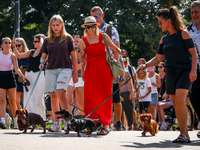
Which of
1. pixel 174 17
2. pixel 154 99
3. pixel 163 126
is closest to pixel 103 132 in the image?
pixel 174 17

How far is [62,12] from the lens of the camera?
25.5 meters

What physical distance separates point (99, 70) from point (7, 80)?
3350mm

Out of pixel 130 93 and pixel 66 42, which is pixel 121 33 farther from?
pixel 66 42

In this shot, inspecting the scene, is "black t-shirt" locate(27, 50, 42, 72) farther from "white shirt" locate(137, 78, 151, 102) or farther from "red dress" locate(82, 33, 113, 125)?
"white shirt" locate(137, 78, 151, 102)

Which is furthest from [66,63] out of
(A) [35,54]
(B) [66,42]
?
(A) [35,54]

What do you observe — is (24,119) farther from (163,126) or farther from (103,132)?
(163,126)

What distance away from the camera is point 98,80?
8.18 meters

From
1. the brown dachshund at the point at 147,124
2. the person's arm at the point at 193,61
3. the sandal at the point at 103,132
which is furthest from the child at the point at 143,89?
the person's arm at the point at 193,61

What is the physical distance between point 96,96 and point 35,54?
263 cm

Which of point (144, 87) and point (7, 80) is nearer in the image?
point (7, 80)

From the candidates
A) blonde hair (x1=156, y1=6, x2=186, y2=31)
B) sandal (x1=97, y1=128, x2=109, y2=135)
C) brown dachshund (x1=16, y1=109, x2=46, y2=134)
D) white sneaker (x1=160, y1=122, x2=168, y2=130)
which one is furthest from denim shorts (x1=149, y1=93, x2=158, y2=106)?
blonde hair (x1=156, y1=6, x2=186, y2=31)

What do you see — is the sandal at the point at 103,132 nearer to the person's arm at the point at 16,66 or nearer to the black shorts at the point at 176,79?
the black shorts at the point at 176,79

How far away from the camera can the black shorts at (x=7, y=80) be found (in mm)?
10688

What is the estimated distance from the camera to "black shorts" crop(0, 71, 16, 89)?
10688 mm
